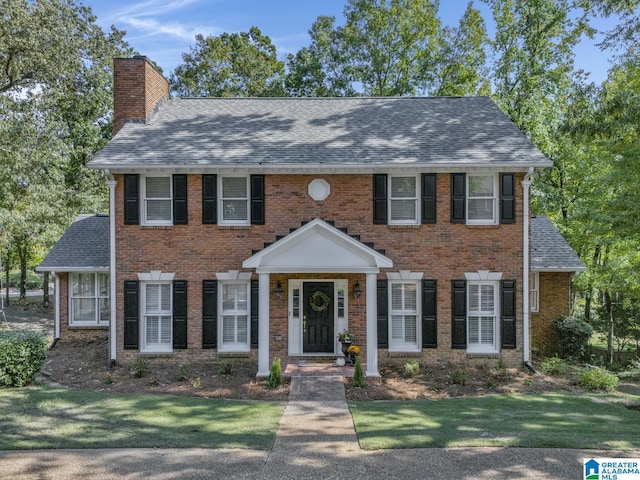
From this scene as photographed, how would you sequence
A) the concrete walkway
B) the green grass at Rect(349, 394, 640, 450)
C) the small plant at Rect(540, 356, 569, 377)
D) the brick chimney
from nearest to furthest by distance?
the concrete walkway, the green grass at Rect(349, 394, 640, 450), the small plant at Rect(540, 356, 569, 377), the brick chimney

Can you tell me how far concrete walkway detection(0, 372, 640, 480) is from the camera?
6699 mm

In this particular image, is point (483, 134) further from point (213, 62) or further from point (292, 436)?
point (213, 62)

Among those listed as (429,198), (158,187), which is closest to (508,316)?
(429,198)

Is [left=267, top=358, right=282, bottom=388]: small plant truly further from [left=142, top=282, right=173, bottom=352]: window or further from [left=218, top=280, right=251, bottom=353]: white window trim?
[left=142, top=282, right=173, bottom=352]: window

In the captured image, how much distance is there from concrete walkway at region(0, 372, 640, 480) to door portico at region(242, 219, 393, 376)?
15.4 ft

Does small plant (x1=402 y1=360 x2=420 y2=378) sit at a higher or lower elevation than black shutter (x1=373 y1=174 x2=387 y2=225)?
lower

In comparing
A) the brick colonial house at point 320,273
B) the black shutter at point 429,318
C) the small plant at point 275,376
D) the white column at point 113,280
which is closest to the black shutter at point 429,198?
the brick colonial house at point 320,273

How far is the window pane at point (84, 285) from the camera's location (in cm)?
1695

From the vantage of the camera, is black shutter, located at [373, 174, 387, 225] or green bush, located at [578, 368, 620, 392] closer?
green bush, located at [578, 368, 620, 392]

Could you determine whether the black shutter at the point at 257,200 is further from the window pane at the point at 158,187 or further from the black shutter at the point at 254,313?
the window pane at the point at 158,187

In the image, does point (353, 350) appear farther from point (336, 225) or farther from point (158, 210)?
point (158, 210)

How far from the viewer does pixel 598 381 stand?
40.2 feet

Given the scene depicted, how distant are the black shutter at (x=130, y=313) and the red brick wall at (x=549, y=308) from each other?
42.7 ft

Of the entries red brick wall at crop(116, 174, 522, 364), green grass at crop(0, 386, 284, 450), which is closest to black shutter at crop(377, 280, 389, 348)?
red brick wall at crop(116, 174, 522, 364)
